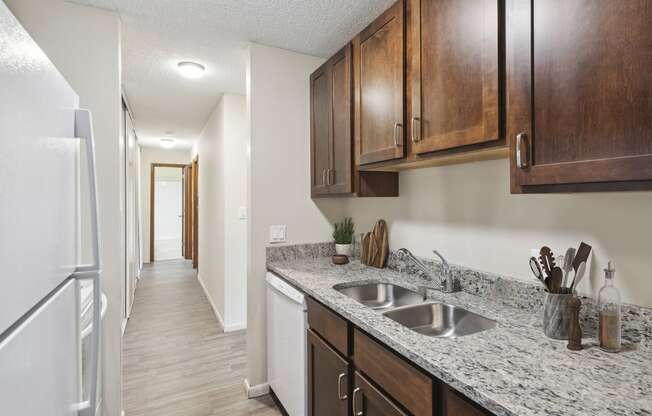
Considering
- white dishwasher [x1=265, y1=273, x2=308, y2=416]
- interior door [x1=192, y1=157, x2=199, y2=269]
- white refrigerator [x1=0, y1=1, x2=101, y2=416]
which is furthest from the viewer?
interior door [x1=192, y1=157, x2=199, y2=269]

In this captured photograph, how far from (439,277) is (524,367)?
825 mm

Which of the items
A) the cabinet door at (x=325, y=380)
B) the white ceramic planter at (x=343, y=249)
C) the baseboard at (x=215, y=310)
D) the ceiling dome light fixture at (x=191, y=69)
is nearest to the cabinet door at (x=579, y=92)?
the cabinet door at (x=325, y=380)

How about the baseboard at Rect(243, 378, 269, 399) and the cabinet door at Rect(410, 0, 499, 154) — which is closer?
the cabinet door at Rect(410, 0, 499, 154)

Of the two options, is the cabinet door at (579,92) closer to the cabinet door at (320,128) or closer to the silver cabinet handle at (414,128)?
the silver cabinet handle at (414,128)

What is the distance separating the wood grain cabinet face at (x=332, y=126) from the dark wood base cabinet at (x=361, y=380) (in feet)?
2.70

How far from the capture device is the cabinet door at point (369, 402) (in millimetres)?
1048

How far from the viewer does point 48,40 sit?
1.73 metres

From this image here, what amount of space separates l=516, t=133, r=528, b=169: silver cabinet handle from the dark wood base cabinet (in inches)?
26.7

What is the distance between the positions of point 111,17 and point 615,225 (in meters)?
2.59

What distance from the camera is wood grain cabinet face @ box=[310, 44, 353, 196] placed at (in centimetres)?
194

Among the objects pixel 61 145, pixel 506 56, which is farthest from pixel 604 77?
pixel 61 145

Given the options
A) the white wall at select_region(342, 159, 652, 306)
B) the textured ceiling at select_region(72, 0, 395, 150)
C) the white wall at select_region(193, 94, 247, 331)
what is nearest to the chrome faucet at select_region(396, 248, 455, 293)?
the white wall at select_region(342, 159, 652, 306)

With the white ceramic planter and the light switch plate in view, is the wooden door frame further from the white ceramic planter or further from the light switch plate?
the white ceramic planter

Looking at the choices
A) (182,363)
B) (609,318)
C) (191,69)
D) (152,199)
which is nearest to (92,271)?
(609,318)
